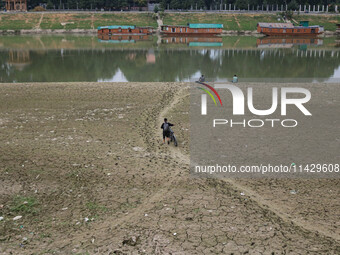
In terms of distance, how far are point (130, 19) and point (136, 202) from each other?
100557mm

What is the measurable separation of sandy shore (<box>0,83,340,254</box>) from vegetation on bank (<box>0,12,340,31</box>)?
88.3 meters

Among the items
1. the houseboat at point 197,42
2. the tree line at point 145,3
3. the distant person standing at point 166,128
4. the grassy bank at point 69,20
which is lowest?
the distant person standing at point 166,128

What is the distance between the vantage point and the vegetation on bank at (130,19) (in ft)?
324

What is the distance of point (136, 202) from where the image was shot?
456 inches

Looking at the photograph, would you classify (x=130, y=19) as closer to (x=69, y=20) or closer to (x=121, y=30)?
(x=121, y=30)

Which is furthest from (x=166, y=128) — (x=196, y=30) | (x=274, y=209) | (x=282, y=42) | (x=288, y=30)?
(x=288, y=30)

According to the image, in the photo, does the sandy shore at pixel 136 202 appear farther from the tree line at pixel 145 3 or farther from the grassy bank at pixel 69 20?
the tree line at pixel 145 3

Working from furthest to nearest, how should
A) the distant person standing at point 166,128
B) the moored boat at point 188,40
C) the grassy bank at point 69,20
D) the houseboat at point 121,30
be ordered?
the grassy bank at point 69,20 → the houseboat at point 121,30 → the moored boat at point 188,40 → the distant person standing at point 166,128

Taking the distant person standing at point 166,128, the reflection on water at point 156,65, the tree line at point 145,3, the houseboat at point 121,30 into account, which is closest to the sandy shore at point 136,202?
the distant person standing at point 166,128

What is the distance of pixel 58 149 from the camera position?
52.6ft

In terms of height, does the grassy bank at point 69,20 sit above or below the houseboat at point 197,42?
above

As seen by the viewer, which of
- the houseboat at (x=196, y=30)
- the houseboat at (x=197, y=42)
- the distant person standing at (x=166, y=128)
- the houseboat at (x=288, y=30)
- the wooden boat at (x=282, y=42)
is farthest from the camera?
the houseboat at (x=288, y=30)

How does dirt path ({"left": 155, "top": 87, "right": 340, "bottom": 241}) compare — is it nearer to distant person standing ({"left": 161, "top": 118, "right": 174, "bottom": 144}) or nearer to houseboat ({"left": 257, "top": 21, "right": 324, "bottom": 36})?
distant person standing ({"left": 161, "top": 118, "right": 174, "bottom": 144})

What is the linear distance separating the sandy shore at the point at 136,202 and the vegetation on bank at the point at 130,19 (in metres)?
88.3
